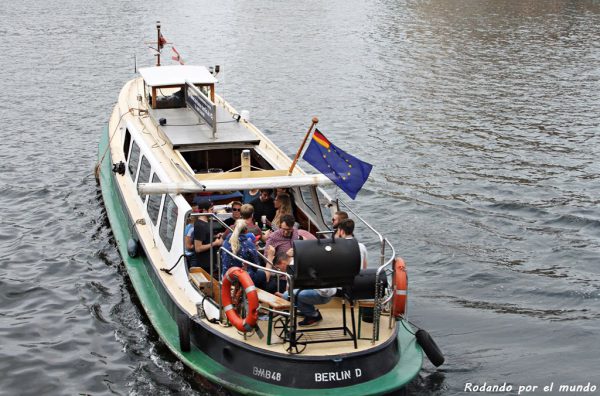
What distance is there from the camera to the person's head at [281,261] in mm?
13781

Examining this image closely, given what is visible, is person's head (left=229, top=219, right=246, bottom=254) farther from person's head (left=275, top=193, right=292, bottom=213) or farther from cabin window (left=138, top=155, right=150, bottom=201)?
cabin window (left=138, top=155, right=150, bottom=201)

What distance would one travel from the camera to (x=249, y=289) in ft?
40.5

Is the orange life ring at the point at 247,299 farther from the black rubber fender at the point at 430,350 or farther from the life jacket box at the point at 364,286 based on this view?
the black rubber fender at the point at 430,350

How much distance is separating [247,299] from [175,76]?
34.0 ft

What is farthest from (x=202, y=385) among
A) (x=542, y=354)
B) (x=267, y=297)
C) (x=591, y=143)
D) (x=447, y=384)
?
(x=591, y=143)

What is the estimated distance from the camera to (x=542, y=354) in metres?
15.7

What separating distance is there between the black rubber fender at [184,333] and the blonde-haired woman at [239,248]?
96cm

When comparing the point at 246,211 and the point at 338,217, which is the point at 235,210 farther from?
the point at 338,217

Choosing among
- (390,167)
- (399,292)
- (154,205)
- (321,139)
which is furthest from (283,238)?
(390,167)

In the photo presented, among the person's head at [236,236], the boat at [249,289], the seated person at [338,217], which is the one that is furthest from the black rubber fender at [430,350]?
the person's head at [236,236]

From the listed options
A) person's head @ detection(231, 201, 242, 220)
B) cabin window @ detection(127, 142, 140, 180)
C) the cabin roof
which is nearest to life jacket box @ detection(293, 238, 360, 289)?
person's head @ detection(231, 201, 242, 220)

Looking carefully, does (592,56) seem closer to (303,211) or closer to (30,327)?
(303,211)

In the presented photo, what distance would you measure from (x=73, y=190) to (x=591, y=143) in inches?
688

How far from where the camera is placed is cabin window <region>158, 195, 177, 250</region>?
1535 cm
